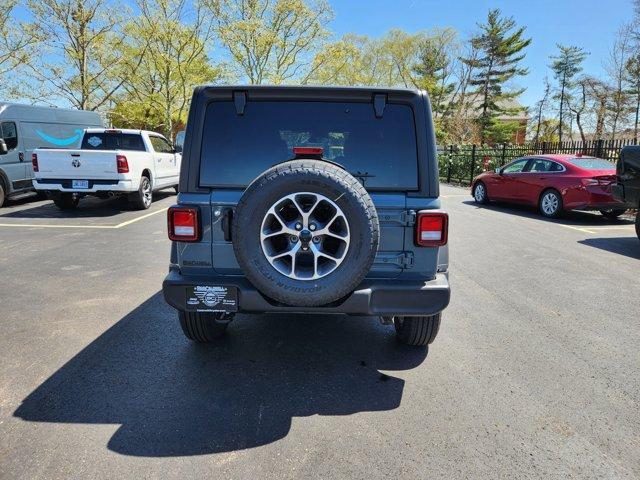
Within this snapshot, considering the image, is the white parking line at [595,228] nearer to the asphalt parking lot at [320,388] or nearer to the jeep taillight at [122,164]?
the asphalt parking lot at [320,388]

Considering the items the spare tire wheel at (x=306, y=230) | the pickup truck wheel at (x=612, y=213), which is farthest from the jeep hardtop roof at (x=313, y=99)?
the pickup truck wheel at (x=612, y=213)

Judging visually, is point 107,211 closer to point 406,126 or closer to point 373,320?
point 373,320

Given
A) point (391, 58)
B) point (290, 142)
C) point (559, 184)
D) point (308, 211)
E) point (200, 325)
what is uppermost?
point (391, 58)

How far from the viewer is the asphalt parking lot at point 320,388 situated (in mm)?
2346

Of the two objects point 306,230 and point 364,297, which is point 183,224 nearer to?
point 306,230

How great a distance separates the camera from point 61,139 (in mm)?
13578

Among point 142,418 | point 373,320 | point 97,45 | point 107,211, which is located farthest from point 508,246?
point 97,45

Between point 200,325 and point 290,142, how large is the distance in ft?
5.16

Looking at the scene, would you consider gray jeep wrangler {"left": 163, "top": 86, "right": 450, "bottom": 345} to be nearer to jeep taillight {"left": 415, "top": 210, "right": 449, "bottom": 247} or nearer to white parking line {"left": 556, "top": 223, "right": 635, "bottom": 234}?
jeep taillight {"left": 415, "top": 210, "right": 449, "bottom": 247}

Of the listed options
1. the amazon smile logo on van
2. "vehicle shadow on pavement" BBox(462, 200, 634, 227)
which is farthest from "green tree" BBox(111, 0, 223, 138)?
"vehicle shadow on pavement" BBox(462, 200, 634, 227)

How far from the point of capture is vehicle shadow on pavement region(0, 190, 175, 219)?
10.4 m

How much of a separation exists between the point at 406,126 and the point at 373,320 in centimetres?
199

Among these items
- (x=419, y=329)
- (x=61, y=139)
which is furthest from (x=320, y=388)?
(x=61, y=139)

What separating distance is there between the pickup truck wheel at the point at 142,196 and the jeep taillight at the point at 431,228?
9574mm
